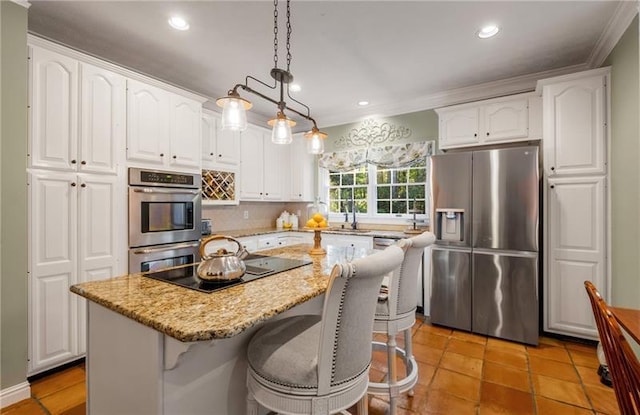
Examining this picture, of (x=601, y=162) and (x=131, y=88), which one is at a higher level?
(x=131, y=88)

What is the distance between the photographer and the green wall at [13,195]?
1.84m

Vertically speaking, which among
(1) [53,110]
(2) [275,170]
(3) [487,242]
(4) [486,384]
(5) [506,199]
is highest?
(1) [53,110]

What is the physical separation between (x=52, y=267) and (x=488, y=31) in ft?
12.4

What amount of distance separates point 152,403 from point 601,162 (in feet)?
11.7

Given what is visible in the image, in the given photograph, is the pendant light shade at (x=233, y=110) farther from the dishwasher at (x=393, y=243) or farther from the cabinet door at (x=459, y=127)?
the cabinet door at (x=459, y=127)

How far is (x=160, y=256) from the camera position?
269 cm

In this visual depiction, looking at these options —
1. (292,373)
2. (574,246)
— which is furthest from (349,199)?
(292,373)

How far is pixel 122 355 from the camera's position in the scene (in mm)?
1136

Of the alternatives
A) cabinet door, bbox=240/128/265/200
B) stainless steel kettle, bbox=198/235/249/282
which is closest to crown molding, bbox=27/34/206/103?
cabinet door, bbox=240/128/265/200

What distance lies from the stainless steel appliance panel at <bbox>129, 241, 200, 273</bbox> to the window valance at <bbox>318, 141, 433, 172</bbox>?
7.80 ft

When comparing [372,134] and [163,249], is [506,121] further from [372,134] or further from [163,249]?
[163,249]

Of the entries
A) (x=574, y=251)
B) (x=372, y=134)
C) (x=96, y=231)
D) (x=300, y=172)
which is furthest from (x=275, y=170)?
(x=574, y=251)

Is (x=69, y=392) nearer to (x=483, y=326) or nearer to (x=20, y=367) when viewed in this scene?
(x=20, y=367)

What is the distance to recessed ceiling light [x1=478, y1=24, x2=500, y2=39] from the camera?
232 cm
